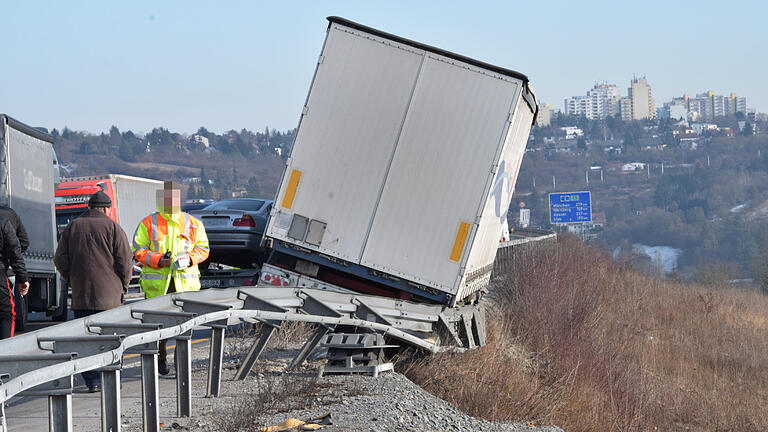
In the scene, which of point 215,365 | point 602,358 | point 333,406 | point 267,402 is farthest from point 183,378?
point 602,358

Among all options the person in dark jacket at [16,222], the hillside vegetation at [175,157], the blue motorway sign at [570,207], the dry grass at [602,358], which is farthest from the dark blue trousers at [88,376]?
the hillside vegetation at [175,157]

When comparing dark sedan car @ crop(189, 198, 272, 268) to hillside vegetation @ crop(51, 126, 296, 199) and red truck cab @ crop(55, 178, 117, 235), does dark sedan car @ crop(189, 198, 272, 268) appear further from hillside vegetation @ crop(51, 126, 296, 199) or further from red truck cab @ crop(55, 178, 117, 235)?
hillside vegetation @ crop(51, 126, 296, 199)

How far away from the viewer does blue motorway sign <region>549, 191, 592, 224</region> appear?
146 feet

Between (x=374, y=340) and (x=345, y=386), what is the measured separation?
1.11 meters

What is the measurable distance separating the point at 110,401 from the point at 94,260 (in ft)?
10.0

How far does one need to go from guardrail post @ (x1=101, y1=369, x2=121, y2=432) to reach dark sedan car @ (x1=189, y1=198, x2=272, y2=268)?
33.9ft

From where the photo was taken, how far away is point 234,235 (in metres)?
15.8

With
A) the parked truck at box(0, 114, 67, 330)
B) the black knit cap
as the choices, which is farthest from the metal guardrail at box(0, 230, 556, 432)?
the parked truck at box(0, 114, 67, 330)

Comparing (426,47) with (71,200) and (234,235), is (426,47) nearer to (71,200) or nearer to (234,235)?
(234,235)

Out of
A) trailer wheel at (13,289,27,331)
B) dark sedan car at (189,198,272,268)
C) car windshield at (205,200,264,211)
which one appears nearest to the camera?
trailer wheel at (13,289,27,331)

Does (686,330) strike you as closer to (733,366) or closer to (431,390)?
(733,366)

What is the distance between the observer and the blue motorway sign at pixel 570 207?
146ft

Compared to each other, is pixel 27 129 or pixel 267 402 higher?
pixel 27 129

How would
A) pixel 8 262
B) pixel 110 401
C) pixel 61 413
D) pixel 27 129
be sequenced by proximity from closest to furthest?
pixel 61 413, pixel 110 401, pixel 8 262, pixel 27 129
